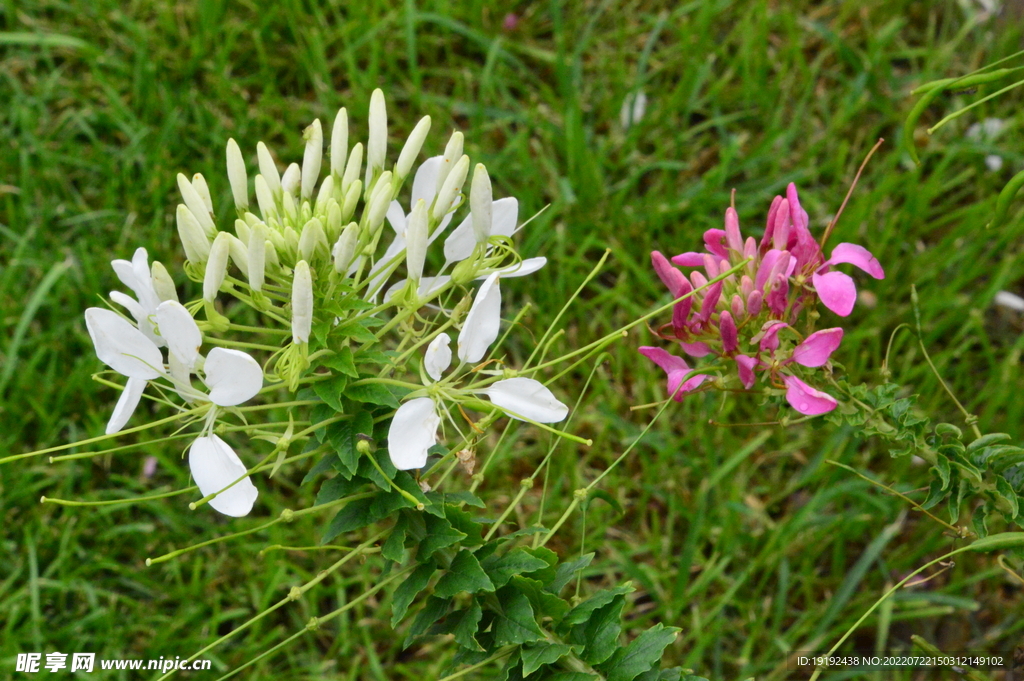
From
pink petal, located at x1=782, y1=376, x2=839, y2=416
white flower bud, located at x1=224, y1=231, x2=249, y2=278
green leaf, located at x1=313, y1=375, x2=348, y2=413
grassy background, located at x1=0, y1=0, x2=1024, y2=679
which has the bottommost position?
grassy background, located at x1=0, y1=0, x2=1024, y2=679

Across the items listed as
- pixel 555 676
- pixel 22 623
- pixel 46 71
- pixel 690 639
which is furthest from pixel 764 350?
pixel 46 71

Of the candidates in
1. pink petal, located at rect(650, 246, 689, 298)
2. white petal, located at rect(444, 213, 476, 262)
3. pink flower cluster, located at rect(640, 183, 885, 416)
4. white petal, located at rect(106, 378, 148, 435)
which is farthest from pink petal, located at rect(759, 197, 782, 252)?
white petal, located at rect(106, 378, 148, 435)

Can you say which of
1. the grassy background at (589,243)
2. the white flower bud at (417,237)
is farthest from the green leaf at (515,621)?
the grassy background at (589,243)

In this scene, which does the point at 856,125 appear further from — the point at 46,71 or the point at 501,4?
the point at 46,71

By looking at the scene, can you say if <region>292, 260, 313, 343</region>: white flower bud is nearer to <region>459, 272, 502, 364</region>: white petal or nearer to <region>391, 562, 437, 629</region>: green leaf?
<region>459, 272, 502, 364</region>: white petal

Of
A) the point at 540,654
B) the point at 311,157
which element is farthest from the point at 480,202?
the point at 540,654
